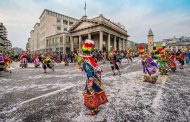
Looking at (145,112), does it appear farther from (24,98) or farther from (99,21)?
(99,21)

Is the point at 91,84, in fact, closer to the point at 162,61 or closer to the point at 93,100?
the point at 93,100

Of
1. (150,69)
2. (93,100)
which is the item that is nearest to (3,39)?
(150,69)

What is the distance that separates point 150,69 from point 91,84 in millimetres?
4439

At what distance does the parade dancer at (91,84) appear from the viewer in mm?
3141

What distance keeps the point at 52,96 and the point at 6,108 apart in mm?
1387

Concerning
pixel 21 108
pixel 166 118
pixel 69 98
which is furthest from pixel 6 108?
pixel 166 118

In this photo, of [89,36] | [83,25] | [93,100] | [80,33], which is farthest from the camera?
[80,33]

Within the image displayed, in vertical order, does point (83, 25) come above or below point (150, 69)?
Result: above

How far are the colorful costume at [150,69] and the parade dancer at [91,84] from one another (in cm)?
398

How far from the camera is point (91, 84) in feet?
10.3

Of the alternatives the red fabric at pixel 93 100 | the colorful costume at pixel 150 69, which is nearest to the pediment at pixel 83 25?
the colorful costume at pixel 150 69

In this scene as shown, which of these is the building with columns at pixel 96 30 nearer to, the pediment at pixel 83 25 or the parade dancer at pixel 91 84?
the pediment at pixel 83 25

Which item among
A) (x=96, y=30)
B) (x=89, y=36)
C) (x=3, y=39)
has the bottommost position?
(x=89, y=36)

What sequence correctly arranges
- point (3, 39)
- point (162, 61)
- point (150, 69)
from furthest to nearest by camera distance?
point (3, 39)
point (162, 61)
point (150, 69)
